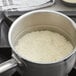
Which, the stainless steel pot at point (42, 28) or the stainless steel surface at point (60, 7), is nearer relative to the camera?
the stainless steel pot at point (42, 28)

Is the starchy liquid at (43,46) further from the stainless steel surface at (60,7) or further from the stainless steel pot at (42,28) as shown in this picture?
the stainless steel surface at (60,7)

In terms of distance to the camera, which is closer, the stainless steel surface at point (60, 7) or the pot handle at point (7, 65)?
the pot handle at point (7, 65)

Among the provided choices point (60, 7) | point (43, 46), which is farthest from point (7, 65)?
point (60, 7)

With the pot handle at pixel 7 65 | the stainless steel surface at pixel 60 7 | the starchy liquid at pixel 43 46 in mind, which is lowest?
the stainless steel surface at pixel 60 7

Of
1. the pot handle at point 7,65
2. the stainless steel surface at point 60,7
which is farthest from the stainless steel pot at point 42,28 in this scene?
the stainless steel surface at point 60,7

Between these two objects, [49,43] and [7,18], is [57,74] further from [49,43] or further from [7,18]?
[7,18]

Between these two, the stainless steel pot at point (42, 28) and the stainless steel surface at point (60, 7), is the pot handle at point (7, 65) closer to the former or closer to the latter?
the stainless steel pot at point (42, 28)

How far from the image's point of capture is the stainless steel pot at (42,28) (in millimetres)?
276

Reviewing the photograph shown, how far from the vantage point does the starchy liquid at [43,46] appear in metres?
0.31

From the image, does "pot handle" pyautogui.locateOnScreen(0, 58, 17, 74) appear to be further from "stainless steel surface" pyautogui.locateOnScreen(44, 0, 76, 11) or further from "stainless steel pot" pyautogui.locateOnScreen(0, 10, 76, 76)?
"stainless steel surface" pyautogui.locateOnScreen(44, 0, 76, 11)

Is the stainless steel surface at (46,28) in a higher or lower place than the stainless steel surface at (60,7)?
higher

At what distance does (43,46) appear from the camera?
325 millimetres

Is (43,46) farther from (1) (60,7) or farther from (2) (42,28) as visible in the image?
(1) (60,7)

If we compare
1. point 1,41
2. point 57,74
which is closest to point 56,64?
point 57,74
